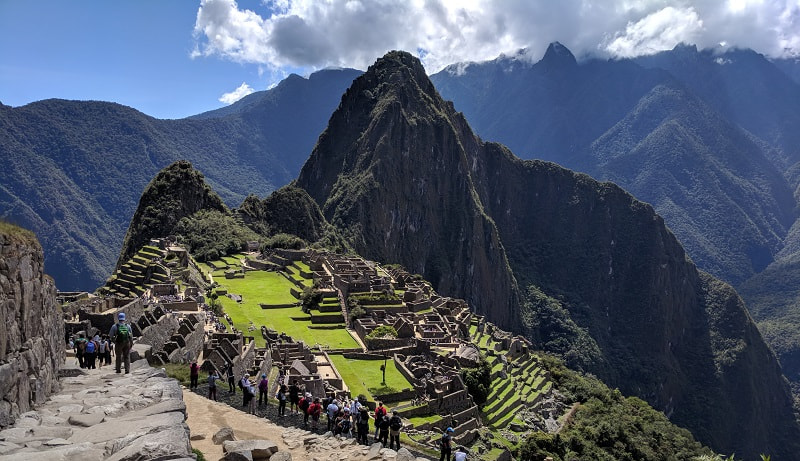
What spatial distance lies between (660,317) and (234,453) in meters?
174

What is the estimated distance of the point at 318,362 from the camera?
121 ft

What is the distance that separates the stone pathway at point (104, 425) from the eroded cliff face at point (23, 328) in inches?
14.5

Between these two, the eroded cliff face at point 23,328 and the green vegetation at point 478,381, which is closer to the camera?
the eroded cliff face at point 23,328

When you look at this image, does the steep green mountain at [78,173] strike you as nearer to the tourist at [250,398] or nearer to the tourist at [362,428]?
the tourist at [250,398]

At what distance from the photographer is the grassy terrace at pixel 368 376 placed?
34594 mm

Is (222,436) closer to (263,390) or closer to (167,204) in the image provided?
(263,390)

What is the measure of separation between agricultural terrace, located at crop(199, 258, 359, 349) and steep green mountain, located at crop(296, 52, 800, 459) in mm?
63153

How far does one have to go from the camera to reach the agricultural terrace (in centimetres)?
4338

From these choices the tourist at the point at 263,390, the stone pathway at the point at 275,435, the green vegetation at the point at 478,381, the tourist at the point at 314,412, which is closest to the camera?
the stone pathway at the point at 275,435

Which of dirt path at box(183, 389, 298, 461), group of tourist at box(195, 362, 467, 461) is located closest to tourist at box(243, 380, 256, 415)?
group of tourist at box(195, 362, 467, 461)

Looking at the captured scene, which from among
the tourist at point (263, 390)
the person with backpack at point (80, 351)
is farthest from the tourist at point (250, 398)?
the person with backpack at point (80, 351)

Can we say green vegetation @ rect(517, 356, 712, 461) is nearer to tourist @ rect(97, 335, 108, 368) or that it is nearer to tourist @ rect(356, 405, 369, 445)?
tourist @ rect(356, 405, 369, 445)

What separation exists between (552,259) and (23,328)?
18747 centimetres

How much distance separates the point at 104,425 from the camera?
11.0 m
